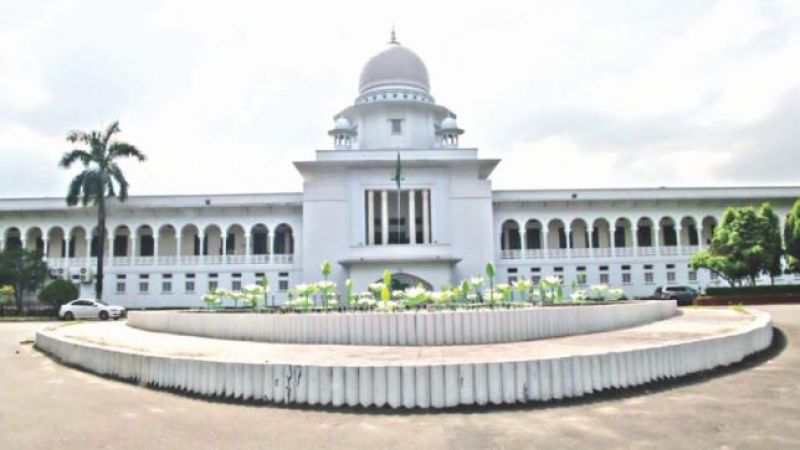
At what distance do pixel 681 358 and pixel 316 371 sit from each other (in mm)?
5206

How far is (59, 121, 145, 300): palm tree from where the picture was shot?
111 feet

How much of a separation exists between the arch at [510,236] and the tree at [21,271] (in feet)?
96.4

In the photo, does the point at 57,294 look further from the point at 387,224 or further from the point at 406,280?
the point at 406,280

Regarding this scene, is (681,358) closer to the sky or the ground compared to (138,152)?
closer to the ground

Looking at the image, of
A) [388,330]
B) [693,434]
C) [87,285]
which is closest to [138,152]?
[87,285]

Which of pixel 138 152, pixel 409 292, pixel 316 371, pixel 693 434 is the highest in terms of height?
pixel 138 152

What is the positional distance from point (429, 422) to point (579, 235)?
3770 cm

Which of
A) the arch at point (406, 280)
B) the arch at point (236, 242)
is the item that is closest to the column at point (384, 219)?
the arch at point (406, 280)

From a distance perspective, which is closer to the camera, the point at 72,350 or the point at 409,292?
the point at 72,350

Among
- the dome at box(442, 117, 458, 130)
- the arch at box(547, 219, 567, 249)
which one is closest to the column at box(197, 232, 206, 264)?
the dome at box(442, 117, 458, 130)

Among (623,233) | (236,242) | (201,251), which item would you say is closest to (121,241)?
(201,251)

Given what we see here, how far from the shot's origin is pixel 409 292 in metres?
13.0

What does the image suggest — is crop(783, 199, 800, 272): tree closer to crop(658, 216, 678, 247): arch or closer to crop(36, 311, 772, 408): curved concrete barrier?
crop(658, 216, 678, 247): arch

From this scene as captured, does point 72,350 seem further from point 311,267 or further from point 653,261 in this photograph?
point 653,261
